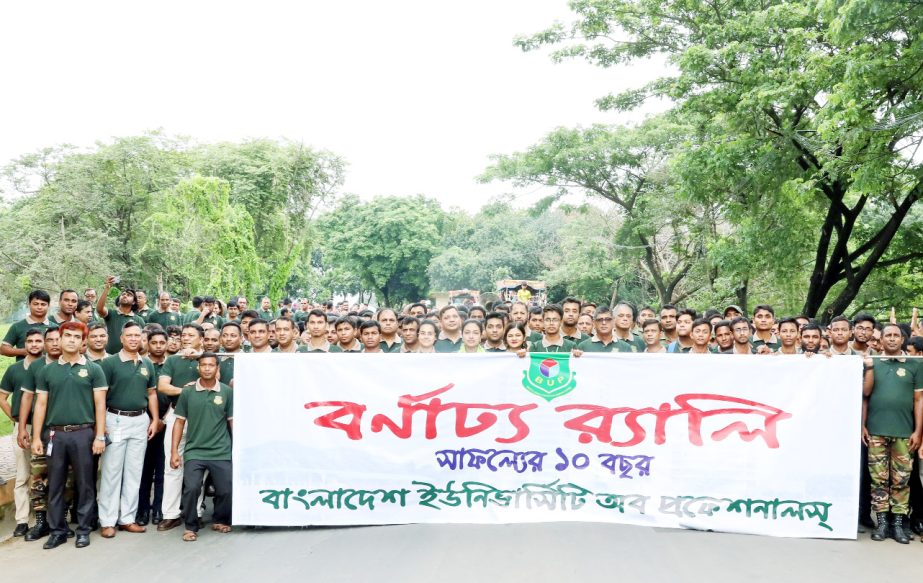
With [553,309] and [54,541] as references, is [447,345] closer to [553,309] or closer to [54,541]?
[553,309]

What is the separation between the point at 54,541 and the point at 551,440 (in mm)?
3624

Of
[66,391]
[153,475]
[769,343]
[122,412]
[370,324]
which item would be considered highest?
[370,324]

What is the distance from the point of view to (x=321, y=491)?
548 centimetres

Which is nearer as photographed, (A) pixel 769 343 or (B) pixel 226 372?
(B) pixel 226 372

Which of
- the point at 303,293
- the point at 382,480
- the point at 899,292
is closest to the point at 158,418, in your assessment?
the point at 382,480

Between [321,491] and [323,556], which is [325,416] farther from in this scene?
[323,556]

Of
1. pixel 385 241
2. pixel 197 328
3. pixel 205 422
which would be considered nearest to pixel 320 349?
pixel 197 328

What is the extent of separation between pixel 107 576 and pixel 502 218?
46948 millimetres

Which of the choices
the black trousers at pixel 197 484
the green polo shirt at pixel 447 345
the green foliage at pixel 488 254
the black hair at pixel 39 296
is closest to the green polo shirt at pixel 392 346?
the green polo shirt at pixel 447 345

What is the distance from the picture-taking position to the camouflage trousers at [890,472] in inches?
212

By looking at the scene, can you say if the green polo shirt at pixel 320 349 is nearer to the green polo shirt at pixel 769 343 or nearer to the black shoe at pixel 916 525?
the green polo shirt at pixel 769 343

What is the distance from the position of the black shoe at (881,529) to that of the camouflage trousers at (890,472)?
0.15 ft

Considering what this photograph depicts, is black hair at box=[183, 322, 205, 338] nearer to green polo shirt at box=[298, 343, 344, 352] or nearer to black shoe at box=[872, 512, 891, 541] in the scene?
green polo shirt at box=[298, 343, 344, 352]

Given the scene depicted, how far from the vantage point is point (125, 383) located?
5652mm
